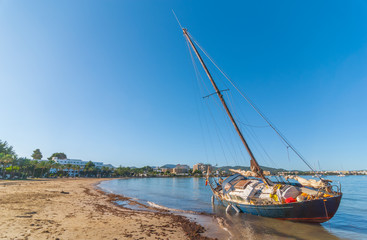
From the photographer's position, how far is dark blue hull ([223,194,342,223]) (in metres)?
15.9

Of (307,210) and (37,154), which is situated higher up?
(37,154)

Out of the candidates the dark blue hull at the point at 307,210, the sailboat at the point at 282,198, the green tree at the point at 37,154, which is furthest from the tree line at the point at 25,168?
the dark blue hull at the point at 307,210

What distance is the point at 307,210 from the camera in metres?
16.5

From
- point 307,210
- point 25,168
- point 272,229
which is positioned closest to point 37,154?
point 25,168

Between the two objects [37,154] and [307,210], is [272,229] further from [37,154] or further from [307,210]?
[37,154]

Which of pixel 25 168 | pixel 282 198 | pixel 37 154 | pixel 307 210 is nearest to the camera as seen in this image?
pixel 307 210

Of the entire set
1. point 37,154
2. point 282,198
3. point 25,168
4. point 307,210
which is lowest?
point 307,210

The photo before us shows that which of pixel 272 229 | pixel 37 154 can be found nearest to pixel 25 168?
pixel 37 154

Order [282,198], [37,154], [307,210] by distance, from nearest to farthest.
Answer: [307,210] < [282,198] < [37,154]

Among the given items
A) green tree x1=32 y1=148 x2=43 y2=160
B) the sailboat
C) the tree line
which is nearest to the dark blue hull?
the sailboat

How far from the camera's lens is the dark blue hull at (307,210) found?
15.9m

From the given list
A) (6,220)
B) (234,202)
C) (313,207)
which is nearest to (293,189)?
(313,207)

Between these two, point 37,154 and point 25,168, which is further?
point 37,154

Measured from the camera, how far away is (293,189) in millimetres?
18031
